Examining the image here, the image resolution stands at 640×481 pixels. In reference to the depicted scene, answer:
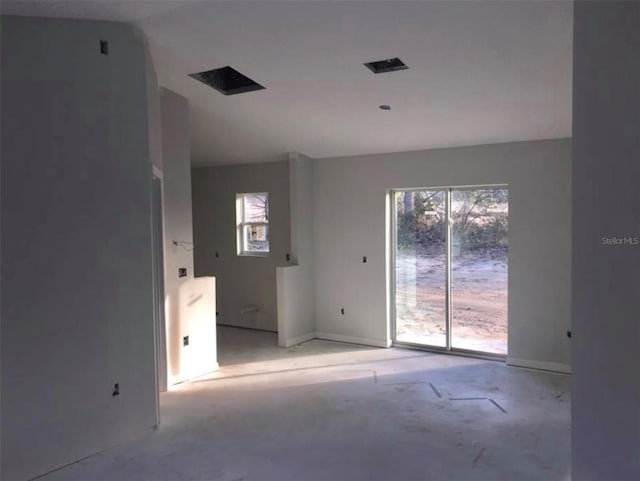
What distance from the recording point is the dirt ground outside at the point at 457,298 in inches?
201

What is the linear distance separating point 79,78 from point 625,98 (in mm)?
2978

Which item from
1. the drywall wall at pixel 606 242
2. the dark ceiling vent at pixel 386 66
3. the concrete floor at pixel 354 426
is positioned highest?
the dark ceiling vent at pixel 386 66

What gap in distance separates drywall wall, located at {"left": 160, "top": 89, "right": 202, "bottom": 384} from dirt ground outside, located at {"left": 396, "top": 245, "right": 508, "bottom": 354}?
262 cm

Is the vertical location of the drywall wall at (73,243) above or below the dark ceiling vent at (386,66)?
below

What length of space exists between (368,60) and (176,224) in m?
2.35

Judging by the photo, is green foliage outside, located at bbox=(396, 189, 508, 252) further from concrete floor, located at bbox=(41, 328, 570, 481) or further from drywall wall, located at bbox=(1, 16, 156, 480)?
drywall wall, located at bbox=(1, 16, 156, 480)

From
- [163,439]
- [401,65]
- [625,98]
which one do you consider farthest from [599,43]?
[163,439]

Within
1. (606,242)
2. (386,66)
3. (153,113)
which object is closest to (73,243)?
(153,113)

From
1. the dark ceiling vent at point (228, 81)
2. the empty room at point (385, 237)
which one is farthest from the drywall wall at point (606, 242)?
the dark ceiling vent at point (228, 81)

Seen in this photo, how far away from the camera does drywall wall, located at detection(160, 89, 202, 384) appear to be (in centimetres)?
427

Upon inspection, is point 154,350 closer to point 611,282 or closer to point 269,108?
point 269,108

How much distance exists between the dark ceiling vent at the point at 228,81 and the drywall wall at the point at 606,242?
2.64 m

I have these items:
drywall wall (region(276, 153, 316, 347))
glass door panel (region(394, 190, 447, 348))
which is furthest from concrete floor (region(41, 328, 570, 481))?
drywall wall (region(276, 153, 316, 347))

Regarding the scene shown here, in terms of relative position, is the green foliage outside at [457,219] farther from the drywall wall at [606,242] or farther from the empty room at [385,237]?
the drywall wall at [606,242]
